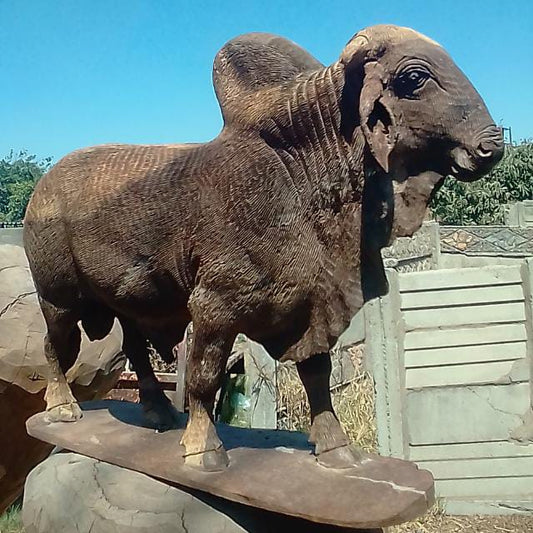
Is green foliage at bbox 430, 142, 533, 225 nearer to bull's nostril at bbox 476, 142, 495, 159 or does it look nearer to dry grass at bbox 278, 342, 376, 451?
dry grass at bbox 278, 342, 376, 451

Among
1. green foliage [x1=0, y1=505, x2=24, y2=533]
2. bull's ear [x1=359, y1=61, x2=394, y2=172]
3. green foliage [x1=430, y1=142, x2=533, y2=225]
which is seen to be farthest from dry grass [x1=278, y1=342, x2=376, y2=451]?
green foliage [x1=430, y1=142, x2=533, y2=225]

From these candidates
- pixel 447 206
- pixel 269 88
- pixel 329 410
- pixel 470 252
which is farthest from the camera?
pixel 447 206

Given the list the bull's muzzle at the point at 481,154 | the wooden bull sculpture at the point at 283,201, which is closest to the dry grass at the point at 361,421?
the wooden bull sculpture at the point at 283,201

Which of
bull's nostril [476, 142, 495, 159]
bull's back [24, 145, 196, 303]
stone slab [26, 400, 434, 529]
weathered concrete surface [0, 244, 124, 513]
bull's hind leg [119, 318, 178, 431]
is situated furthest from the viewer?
weathered concrete surface [0, 244, 124, 513]

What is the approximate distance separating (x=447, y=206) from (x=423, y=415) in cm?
1080

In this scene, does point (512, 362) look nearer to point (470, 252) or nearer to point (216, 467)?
point (216, 467)

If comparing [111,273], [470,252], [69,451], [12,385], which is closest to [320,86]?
[111,273]

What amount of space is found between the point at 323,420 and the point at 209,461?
0.30m

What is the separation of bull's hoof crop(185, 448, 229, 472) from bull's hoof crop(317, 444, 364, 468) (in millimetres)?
233

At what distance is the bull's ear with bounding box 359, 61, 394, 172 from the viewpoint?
4.64 ft

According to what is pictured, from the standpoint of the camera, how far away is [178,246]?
68.3 inches

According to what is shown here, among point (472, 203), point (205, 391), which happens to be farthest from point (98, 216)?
point (472, 203)

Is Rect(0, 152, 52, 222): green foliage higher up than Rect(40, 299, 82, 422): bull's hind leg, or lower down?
higher up

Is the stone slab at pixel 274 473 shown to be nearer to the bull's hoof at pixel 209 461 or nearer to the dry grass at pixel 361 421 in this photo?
the bull's hoof at pixel 209 461
